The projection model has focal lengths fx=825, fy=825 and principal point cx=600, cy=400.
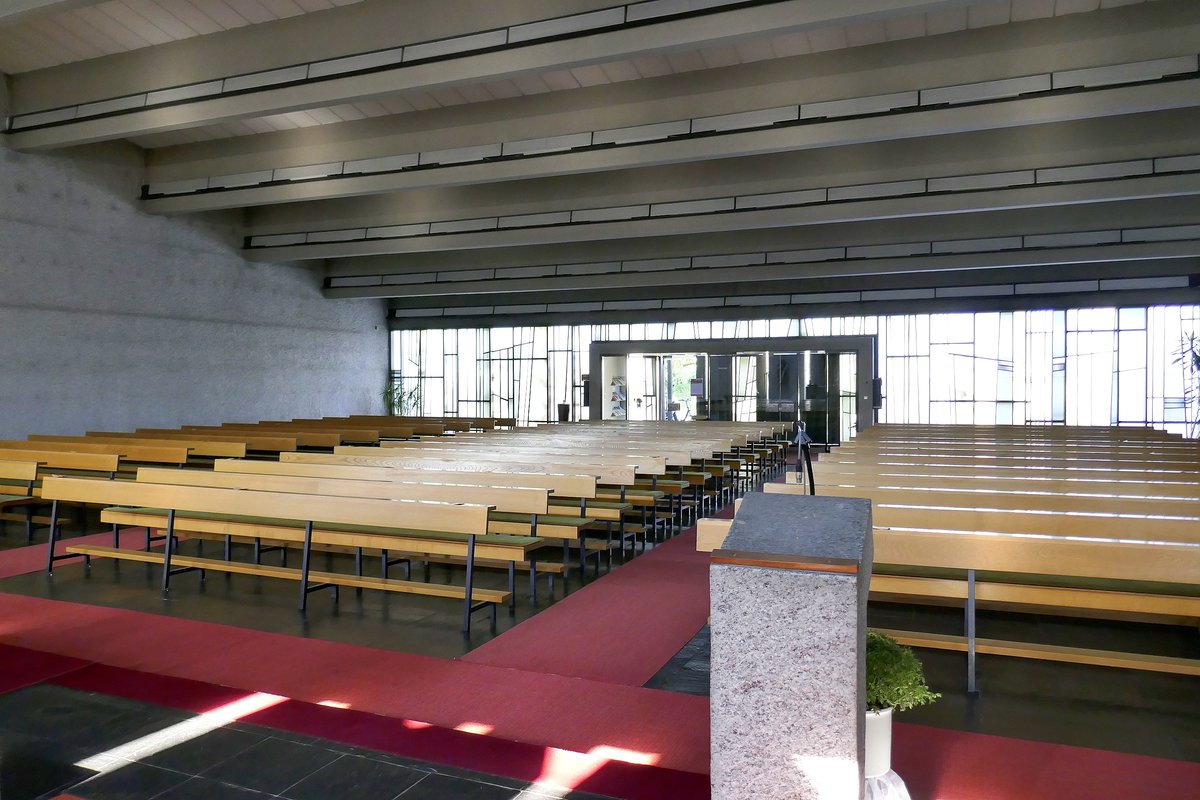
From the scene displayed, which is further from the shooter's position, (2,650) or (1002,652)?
(2,650)

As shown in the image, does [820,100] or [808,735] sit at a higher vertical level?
[820,100]

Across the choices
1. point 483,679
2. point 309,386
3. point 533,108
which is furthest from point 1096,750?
point 309,386

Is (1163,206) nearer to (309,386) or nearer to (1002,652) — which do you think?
(1002,652)

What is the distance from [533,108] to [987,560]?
7273 mm

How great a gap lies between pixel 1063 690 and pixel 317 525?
4339 mm

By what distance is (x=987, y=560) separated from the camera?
345 cm

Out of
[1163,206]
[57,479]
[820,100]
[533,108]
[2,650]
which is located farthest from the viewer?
[1163,206]

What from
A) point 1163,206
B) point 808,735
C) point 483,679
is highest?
point 1163,206

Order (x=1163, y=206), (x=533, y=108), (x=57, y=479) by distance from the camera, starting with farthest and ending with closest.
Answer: (x=1163, y=206), (x=533, y=108), (x=57, y=479)

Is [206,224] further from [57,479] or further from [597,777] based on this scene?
[597,777]

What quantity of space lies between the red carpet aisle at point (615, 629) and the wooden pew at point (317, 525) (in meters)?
0.36

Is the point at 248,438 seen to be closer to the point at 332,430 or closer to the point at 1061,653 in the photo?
the point at 332,430

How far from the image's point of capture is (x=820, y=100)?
306 inches

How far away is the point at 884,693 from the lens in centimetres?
206
